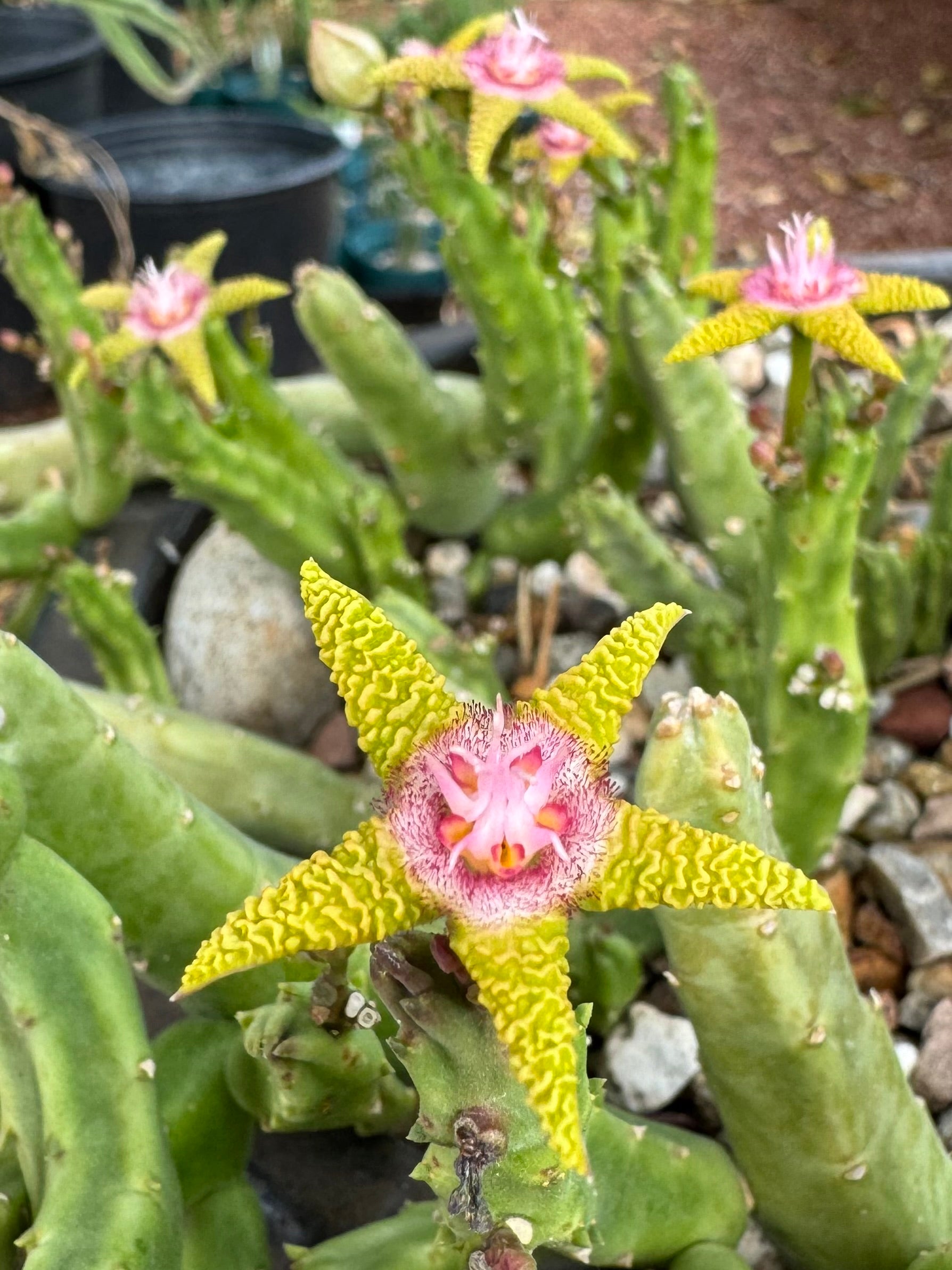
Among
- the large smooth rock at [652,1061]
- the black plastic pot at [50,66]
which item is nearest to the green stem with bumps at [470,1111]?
the large smooth rock at [652,1061]

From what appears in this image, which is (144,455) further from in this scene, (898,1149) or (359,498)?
(898,1149)

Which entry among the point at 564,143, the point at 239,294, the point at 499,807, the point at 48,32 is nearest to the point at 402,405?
the point at 239,294

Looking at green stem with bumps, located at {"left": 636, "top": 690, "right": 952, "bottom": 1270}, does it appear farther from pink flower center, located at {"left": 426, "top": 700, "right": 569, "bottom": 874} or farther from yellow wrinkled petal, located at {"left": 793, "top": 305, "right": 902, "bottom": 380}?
yellow wrinkled petal, located at {"left": 793, "top": 305, "right": 902, "bottom": 380}

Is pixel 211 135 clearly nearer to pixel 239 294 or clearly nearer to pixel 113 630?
pixel 239 294

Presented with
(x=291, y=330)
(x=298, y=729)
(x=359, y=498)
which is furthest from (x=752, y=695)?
(x=291, y=330)

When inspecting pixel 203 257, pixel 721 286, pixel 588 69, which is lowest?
pixel 203 257

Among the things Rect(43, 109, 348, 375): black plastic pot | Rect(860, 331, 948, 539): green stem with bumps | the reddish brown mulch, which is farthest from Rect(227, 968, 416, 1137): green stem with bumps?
the reddish brown mulch
